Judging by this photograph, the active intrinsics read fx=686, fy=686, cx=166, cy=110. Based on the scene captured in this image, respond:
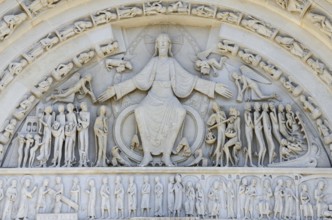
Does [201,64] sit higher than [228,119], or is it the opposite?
[201,64]

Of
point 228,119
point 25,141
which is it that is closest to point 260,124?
point 228,119

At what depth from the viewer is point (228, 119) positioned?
9148mm

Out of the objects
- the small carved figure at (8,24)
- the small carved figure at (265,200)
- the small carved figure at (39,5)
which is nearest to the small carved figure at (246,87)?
the small carved figure at (265,200)

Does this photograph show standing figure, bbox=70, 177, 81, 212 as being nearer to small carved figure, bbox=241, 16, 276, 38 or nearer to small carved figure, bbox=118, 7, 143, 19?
small carved figure, bbox=118, 7, 143, 19

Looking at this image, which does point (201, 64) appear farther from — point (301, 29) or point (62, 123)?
point (62, 123)

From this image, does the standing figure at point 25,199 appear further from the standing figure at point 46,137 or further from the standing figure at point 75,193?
the standing figure at point 75,193

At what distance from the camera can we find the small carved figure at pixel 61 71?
9250 mm

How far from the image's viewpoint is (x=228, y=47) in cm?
939

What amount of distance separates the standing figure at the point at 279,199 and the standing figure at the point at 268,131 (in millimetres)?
371

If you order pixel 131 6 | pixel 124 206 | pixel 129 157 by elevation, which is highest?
pixel 131 6

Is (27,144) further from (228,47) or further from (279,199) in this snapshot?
(279,199)

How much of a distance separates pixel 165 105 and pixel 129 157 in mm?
838

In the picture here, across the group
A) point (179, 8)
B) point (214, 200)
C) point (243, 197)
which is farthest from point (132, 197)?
point (179, 8)

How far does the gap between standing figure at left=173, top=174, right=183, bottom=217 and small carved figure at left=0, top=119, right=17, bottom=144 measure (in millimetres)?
2240
